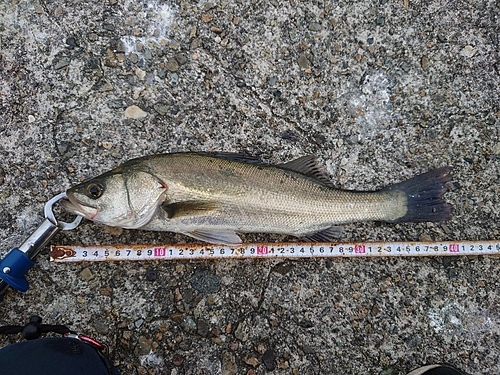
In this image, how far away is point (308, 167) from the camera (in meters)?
3.29

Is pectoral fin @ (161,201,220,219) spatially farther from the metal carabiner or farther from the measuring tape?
the metal carabiner

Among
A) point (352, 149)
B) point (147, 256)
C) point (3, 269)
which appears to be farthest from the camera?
point (352, 149)

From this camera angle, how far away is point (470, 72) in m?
3.76

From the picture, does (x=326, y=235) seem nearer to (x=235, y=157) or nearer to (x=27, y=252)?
(x=235, y=157)

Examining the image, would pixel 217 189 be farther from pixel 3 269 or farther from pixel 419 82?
pixel 419 82

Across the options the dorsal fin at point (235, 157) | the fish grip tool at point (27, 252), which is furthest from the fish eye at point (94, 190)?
the dorsal fin at point (235, 157)

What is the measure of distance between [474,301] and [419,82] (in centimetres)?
200

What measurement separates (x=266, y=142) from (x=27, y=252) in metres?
2.12

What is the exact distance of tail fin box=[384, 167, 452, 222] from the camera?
3.30 meters

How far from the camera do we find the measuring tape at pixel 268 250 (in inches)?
132

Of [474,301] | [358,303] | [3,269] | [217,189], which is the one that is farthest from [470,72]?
[3,269]

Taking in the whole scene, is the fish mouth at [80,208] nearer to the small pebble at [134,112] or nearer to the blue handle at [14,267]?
the blue handle at [14,267]

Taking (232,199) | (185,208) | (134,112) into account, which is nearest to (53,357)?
(185,208)

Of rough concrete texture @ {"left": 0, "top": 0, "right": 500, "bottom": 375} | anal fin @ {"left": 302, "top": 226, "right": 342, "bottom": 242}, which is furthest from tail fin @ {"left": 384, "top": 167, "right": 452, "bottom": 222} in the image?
anal fin @ {"left": 302, "top": 226, "right": 342, "bottom": 242}
